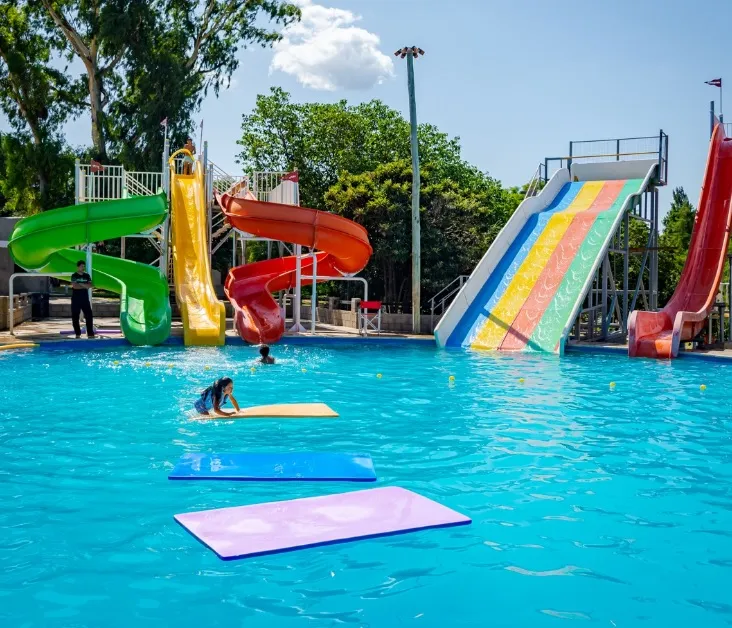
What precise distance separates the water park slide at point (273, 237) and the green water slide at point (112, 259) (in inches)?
63.9

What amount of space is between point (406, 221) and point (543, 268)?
20.1ft

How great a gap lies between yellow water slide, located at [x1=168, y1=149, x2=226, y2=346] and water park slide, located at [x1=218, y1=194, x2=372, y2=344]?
67 cm

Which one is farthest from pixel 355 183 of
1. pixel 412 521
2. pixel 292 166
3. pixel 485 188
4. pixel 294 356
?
pixel 412 521

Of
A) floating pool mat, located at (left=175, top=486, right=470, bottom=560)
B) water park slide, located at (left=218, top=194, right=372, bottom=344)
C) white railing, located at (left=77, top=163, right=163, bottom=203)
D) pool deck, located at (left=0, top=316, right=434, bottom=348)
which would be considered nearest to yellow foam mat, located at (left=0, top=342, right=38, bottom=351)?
Result: pool deck, located at (left=0, top=316, right=434, bottom=348)

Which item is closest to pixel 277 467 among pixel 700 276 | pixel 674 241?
pixel 700 276

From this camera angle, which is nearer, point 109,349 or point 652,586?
point 652,586

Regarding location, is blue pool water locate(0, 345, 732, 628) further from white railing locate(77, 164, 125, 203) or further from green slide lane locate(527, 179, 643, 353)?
white railing locate(77, 164, 125, 203)

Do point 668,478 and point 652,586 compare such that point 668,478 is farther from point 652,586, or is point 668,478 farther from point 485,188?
point 485,188

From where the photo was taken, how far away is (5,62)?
33.7m

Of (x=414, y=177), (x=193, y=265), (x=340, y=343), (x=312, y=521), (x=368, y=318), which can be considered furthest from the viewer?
(x=368, y=318)

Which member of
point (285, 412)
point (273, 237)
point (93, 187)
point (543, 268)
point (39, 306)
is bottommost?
point (285, 412)

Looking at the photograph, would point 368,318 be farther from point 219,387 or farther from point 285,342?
point 219,387

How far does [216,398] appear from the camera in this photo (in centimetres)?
866

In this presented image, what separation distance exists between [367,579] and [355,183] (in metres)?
21.1
